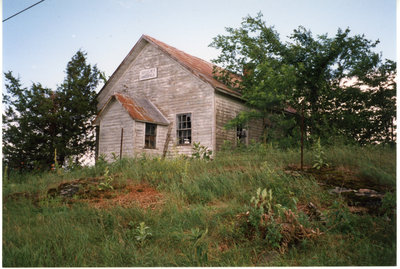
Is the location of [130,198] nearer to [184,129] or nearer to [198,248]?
[198,248]

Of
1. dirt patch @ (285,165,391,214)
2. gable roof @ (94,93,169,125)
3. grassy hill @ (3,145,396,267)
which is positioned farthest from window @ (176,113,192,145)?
dirt patch @ (285,165,391,214)

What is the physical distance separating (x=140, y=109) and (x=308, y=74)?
249 inches

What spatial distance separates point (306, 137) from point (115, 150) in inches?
270

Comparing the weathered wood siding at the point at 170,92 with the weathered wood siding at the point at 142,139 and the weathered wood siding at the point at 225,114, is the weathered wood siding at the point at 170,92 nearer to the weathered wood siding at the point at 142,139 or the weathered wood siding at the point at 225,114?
the weathered wood siding at the point at 142,139

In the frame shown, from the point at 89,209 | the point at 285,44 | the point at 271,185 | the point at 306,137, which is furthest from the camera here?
the point at 285,44

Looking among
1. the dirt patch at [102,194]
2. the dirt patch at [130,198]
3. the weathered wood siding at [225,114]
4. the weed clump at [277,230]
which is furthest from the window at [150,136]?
the weed clump at [277,230]

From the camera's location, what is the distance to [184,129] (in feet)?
39.6

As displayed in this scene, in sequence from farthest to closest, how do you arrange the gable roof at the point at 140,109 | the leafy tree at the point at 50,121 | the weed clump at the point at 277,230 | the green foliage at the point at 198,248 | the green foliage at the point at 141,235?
the gable roof at the point at 140,109 < the leafy tree at the point at 50,121 < the green foliage at the point at 141,235 < the weed clump at the point at 277,230 < the green foliage at the point at 198,248

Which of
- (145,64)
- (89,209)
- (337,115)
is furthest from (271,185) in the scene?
(145,64)

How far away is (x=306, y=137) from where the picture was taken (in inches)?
391

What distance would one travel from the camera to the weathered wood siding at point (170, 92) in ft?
37.6

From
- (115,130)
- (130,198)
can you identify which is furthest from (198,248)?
(115,130)

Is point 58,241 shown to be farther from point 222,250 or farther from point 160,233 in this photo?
point 222,250

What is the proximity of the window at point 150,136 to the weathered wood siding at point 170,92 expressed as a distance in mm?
160
